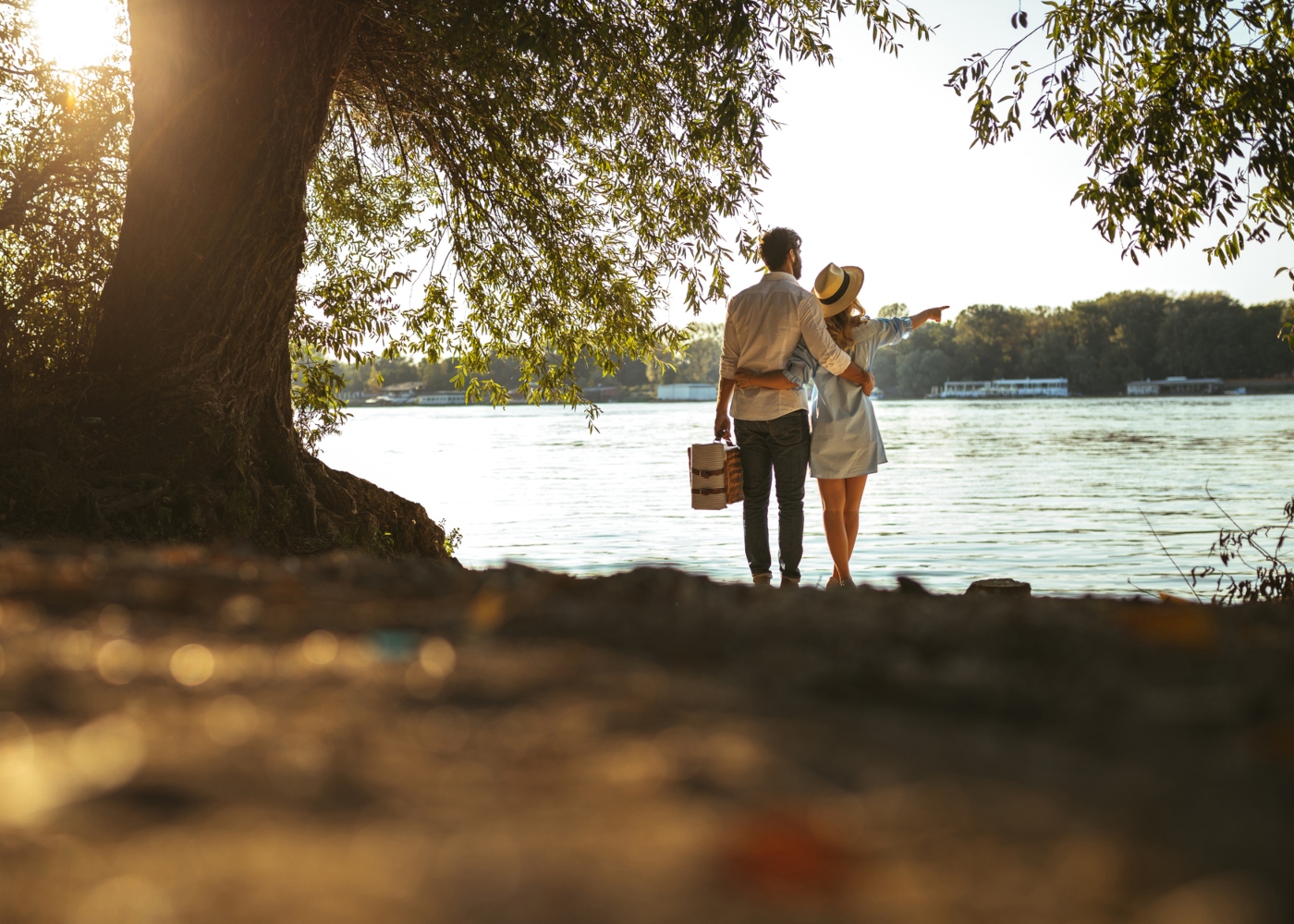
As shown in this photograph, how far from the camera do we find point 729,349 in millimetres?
7355

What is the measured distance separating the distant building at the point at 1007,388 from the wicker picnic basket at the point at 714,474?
135m

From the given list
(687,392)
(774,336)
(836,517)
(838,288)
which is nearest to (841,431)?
(836,517)

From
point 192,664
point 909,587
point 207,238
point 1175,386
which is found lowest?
point 1175,386

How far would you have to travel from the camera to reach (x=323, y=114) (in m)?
8.04

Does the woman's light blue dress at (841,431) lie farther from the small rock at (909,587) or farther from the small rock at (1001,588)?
the small rock at (909,587)

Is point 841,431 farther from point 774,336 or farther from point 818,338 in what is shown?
point 774,336

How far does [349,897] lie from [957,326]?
161 m

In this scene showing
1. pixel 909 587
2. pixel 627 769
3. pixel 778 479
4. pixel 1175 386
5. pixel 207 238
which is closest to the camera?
pixel 627 769

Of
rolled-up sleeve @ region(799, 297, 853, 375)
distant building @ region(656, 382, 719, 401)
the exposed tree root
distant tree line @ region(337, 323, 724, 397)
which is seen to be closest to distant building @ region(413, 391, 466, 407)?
distant tree line @ region(337, 323, 724, 397)

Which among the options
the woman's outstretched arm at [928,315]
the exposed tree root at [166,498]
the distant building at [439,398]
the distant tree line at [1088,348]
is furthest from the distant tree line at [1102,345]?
the exposed tree root at [166,498]

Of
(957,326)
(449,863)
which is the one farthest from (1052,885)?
(957,326)

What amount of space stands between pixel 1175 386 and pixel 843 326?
136774 millimetres

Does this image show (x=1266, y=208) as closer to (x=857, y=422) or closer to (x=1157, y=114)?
(x=1157, y=114)

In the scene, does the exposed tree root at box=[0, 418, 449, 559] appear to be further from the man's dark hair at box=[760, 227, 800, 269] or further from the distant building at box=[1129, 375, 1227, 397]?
the distant building at box=[1129, 375, 1227, 397]
